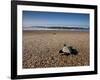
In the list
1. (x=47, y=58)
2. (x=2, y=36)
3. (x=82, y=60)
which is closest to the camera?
(x=2, y=36)

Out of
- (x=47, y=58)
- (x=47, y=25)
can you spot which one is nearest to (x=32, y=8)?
(x=47, y=25)

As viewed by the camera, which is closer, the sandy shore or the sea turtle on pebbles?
the sandy shore

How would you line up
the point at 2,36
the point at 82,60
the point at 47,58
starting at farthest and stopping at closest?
the point at 82,60 → the point at 47,58 → the point at 2,36

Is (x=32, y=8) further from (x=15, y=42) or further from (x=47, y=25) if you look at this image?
(x=15, y=42)

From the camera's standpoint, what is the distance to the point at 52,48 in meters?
1.98

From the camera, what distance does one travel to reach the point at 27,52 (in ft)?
6.21

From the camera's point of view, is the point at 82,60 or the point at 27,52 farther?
the point at 82,60

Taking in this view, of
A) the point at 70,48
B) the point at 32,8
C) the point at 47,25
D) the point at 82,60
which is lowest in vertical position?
the point at 82,60

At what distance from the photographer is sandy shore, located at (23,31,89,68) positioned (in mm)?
1900

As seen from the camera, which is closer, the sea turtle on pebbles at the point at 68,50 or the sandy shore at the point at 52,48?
the sandy shore at the point at 52,48

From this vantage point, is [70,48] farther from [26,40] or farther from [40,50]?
[26,40]

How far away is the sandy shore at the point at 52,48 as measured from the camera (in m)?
1.90

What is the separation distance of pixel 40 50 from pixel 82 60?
0.47m

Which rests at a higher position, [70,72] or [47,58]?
[47,58]
